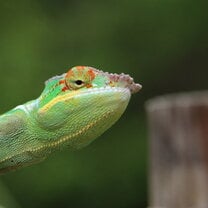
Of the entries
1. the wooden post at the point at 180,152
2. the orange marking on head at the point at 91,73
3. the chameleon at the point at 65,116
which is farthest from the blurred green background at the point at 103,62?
the orange marking on head at the point at 91,73

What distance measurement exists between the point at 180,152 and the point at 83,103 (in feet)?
6.00

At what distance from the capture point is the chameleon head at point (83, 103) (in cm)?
181

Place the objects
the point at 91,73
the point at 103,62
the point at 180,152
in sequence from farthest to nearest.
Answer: the point at 103,62, the point at 180,152, the point at 91,73

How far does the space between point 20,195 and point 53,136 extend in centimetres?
512

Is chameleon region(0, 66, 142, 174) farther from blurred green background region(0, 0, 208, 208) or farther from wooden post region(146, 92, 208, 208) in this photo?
blurred green background region(0, 0, 208, 208)

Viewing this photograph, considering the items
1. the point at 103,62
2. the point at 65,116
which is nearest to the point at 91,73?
the point at 65,116

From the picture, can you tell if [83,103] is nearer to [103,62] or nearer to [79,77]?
[79,77]

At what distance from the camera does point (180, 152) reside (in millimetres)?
3648

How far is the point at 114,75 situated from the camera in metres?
1.82

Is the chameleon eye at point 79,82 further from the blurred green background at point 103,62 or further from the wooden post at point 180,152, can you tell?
the blurred green background at point 103,62

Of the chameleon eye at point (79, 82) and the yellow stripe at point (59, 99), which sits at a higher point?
the chameleon eye at point (79, 82)

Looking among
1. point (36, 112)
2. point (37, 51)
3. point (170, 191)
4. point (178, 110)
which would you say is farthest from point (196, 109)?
point (37, 51)

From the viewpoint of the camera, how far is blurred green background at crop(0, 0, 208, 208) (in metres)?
7.07

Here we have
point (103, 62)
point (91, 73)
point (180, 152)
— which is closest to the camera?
point (91, 73)
